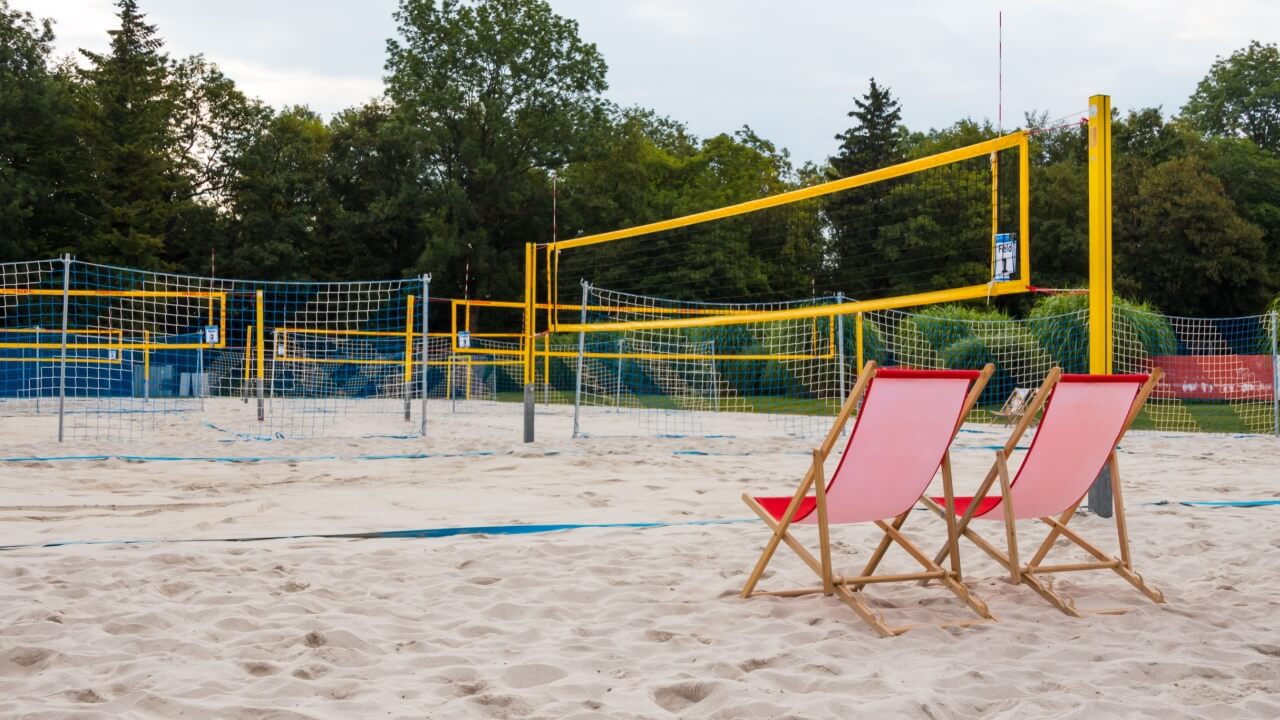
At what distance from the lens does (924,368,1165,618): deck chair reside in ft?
10.7

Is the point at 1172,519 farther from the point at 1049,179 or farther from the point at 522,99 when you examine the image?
the point at 522,99

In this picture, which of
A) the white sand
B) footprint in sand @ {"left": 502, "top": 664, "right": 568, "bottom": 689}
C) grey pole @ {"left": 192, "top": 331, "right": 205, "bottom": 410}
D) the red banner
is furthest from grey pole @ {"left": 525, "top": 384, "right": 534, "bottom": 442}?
the red banner

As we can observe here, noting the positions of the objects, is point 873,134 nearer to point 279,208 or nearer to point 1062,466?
point 279,208

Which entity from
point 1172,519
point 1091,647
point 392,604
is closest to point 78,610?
point 392,604

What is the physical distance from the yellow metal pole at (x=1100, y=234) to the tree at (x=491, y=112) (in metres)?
26.7

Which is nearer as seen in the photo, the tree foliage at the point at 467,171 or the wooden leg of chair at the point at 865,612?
the wooden leg of chair at the point at 865,612

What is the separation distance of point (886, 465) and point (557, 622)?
1070mm

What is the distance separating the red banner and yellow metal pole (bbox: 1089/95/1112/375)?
918cm

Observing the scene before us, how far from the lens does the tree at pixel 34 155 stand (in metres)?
27.7

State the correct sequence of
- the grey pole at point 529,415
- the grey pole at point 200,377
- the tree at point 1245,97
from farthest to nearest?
the tree at point 1245,97, the grey pole at point 200,377, the grey pole at point 529,415

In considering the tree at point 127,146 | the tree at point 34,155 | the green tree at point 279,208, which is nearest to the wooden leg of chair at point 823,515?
the tree at point 127,146

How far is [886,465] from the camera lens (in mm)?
3129

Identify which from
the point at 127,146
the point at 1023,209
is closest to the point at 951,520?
the point at 1023,209

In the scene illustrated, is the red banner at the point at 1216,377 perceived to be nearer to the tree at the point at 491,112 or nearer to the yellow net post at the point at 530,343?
the yellow net post at the point at 530,343
